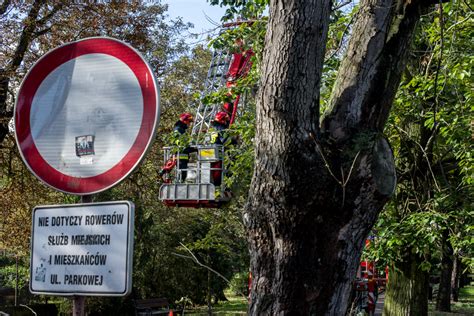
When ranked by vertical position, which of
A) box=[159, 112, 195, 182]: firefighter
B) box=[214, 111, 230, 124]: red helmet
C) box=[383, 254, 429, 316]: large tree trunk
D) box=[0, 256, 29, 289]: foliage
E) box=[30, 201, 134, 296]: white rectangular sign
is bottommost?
box=[0, 256, 29, 289]: foliage

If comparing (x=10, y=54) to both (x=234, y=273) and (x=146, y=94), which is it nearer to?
(x=146, y=94)

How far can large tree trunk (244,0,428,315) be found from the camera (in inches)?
151

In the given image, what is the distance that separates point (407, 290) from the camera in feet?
51.7

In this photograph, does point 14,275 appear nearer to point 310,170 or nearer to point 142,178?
point 142,178

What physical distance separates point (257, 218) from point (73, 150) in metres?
1.28

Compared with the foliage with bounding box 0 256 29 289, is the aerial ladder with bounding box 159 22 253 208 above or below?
above

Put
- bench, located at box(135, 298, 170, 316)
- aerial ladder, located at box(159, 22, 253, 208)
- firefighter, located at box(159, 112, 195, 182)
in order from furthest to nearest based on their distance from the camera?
bench, located at box(135, 298, 170, 316) → aerial ladder, located at box(159, 22, 253, 208) → firefighter, located at box(159, 112, 195, 182)

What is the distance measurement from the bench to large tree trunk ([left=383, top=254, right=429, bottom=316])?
9.38 metres

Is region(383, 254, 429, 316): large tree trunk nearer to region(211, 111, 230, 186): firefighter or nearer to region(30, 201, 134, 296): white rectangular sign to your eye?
region(211, 111, 230, 186): firefighter

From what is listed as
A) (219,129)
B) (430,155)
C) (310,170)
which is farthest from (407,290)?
(310,170)

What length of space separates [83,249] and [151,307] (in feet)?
69.4

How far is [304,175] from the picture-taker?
3.83 metres

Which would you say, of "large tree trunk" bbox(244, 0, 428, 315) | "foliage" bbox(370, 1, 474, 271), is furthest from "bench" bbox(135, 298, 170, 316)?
"large tree trunk" bbox(244, 0, 428, 315)

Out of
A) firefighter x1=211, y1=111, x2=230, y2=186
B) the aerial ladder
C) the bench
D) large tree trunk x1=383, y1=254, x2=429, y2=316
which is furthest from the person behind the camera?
the bench
